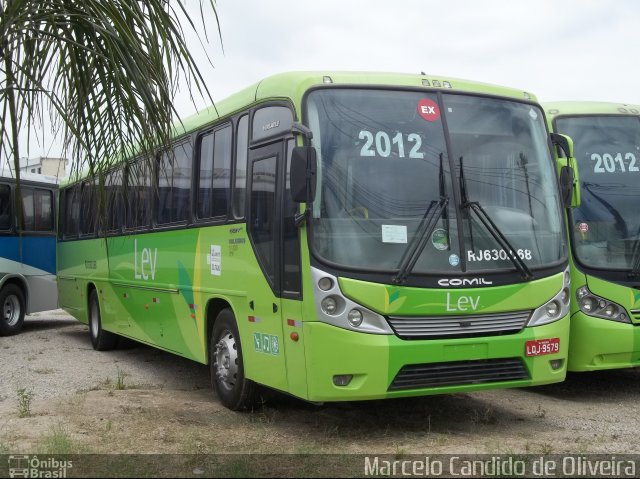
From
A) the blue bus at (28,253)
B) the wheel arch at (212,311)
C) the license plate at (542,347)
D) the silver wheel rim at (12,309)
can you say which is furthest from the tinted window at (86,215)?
the license plate at (542,347)

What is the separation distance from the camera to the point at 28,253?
57.4 feet

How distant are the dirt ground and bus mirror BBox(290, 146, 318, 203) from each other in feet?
6.35

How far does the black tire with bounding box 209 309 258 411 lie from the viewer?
311 inches

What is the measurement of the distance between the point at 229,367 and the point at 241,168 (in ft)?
6.41

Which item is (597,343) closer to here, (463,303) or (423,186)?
(463,303)

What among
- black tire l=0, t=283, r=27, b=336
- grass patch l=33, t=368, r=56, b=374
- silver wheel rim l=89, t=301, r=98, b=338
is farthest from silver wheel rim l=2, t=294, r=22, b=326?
grass patch l=33, t=368, r=56, b=374

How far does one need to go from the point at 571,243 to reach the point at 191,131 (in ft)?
14.6

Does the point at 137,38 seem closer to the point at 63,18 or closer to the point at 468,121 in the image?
the point at 63,18

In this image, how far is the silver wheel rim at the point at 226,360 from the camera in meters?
8.12

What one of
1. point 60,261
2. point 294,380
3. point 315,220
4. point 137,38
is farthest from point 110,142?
point 60,261

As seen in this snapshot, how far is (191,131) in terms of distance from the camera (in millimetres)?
9734

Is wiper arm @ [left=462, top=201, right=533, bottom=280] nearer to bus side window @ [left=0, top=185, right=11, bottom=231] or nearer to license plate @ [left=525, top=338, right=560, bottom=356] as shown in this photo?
license plate @ [left=525, top=338, right=560, bottom=356]

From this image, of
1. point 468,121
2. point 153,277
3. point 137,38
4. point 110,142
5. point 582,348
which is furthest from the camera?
point 153,277

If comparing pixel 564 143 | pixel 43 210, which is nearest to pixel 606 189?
pixel 564 143
